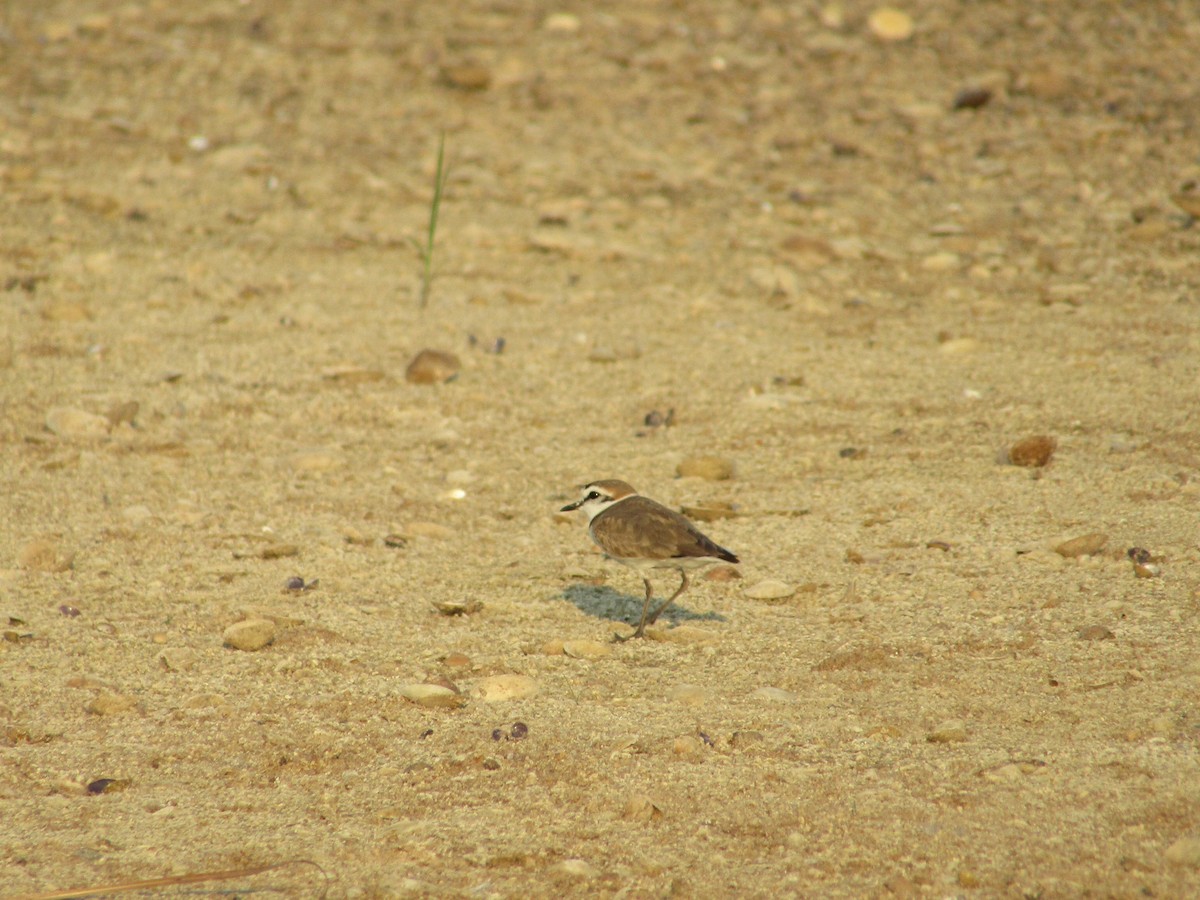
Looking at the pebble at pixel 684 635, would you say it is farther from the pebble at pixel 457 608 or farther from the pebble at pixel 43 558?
the pebble at pixel 43 558

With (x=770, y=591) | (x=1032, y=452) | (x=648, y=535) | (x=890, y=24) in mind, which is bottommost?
(x=770, y=591)

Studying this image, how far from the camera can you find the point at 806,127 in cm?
1141

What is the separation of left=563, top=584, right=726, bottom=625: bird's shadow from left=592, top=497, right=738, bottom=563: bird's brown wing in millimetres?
317

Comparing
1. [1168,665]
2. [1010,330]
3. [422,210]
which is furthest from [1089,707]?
[422,210]

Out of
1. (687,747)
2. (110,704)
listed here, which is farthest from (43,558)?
(687,747)

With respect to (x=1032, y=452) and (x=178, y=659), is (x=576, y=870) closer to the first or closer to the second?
(x=178, y=659)

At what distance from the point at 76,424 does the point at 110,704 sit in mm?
2862

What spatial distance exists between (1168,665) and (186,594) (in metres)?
3.79

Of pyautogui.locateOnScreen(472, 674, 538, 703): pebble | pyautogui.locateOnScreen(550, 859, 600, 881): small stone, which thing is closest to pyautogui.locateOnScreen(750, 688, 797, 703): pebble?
pyautogui.locateOnScreen(472, 674, 538, 703): pebble

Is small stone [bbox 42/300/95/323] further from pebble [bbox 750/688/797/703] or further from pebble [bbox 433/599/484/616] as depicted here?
pebble [bbox 750/688/797/703]

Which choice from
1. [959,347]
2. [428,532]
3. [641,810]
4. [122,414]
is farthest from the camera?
[959,347]

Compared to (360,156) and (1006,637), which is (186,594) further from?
(360,156)

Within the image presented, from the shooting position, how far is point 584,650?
504 cm

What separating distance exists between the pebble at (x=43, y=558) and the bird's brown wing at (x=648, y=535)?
2.27 metres
